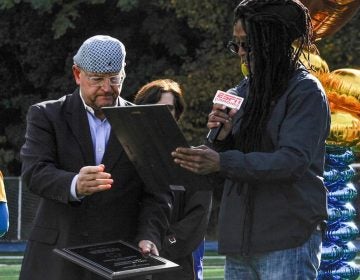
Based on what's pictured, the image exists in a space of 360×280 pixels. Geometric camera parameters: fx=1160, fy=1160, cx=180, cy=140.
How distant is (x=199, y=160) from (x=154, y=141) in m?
0.28

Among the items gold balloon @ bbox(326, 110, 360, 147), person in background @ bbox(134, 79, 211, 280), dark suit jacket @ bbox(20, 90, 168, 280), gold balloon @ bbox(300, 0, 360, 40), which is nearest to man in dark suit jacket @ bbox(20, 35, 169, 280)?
dark suit jacket @ bbox(20, 90, 168, 280)

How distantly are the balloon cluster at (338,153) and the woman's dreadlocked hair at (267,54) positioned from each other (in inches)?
83.4

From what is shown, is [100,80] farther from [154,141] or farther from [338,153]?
[338,153]

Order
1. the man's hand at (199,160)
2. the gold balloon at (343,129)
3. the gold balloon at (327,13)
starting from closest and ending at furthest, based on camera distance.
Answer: the man's hand at (199,160) → the gold balloon at (343,129) → the gold balloon at (327,13)

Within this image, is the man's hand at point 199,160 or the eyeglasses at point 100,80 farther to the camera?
the eyeglasses at point 100,80

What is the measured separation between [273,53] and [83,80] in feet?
2.92

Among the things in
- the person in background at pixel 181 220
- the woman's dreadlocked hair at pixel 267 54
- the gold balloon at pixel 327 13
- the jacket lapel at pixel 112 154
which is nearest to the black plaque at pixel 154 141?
the jacket lapel at pixel 112 154

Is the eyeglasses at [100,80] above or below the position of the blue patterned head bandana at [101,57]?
below

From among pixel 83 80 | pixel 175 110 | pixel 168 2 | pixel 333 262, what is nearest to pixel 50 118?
pixel 83 80

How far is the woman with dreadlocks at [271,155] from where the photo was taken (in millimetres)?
4387

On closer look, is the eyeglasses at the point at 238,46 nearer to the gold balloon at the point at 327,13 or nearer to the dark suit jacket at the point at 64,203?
the dark suit jacket at the point at 64,203

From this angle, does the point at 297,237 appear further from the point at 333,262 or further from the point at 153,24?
the point at 153,24

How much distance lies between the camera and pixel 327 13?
23.5ft

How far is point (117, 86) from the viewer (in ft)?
16.3
